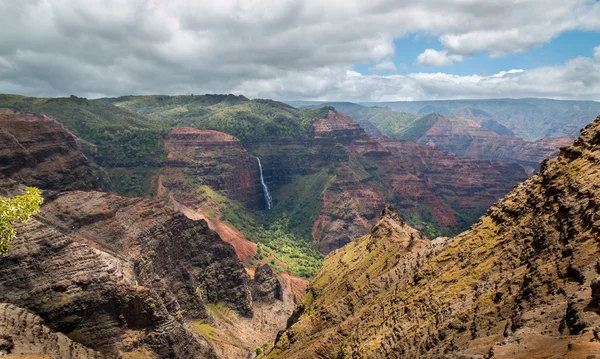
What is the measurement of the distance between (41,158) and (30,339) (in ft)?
266

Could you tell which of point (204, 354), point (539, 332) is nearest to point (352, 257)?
point (204, 354)

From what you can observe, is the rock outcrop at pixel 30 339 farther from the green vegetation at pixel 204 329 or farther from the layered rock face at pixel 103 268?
the green vegetation at pixel 204 329

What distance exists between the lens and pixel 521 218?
46.3 meters

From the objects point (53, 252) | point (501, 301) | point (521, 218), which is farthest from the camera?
point (53, 252)

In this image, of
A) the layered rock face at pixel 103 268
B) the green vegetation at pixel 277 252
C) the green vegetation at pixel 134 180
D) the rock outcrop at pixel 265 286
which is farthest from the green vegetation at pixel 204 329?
the green vegetation at pixel 134 180

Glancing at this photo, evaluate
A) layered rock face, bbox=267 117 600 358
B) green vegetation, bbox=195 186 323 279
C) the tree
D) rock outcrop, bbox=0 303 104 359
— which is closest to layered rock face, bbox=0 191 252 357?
rock outcrop, bbox=0 303 104 359

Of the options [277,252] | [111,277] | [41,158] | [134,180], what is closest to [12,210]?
[111,277]

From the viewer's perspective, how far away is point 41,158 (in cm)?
10750

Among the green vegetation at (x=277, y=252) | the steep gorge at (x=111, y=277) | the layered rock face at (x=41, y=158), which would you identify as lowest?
the green vegetation at (x=277, y=252)

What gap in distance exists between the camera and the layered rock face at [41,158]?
96.7m

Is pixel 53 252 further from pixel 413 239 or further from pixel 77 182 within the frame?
pixel 77 182

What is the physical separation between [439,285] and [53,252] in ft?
163

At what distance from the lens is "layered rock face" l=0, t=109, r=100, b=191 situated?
96688 millimetres

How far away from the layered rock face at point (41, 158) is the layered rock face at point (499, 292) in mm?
76144
